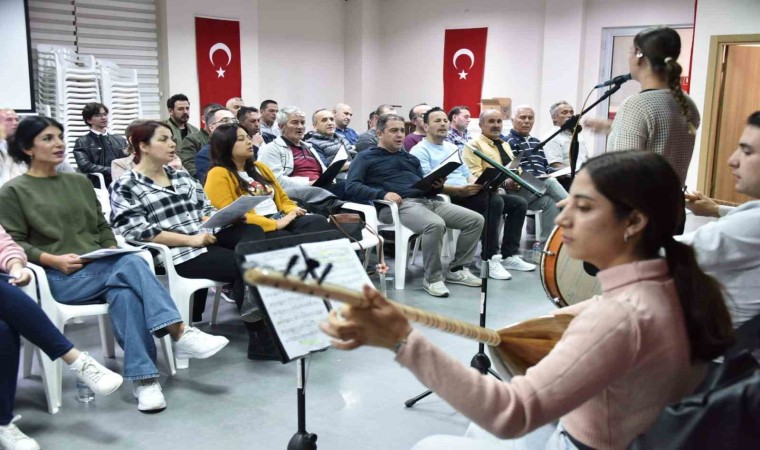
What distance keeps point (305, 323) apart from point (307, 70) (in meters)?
7.86

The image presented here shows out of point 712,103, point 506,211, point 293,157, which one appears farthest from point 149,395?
point 712,103

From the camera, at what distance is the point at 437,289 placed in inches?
166

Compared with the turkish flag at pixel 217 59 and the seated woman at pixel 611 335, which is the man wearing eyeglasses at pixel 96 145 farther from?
the seated woman at pixel 611 335

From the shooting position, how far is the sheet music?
1.72 meters

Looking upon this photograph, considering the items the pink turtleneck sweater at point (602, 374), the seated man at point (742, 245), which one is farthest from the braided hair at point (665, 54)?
the pink turtleneck sweater at point (602, 374)

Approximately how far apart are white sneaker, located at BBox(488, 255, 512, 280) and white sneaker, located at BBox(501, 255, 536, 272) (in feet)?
0.66

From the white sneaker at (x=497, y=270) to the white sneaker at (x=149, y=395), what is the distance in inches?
103

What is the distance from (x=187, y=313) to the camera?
3.09 m

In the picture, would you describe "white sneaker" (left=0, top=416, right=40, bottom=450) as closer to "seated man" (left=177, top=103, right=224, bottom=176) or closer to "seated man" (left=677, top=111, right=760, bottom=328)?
"seated man" (left=677, top=111, right=760, bottom=328)

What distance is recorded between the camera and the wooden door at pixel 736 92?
289 inches

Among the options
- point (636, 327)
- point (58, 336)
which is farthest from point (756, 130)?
point (58, 336)

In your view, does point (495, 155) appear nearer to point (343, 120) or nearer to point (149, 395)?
point (343, 120)

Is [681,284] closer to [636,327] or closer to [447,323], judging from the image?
[636,327]

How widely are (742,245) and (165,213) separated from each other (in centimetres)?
241
